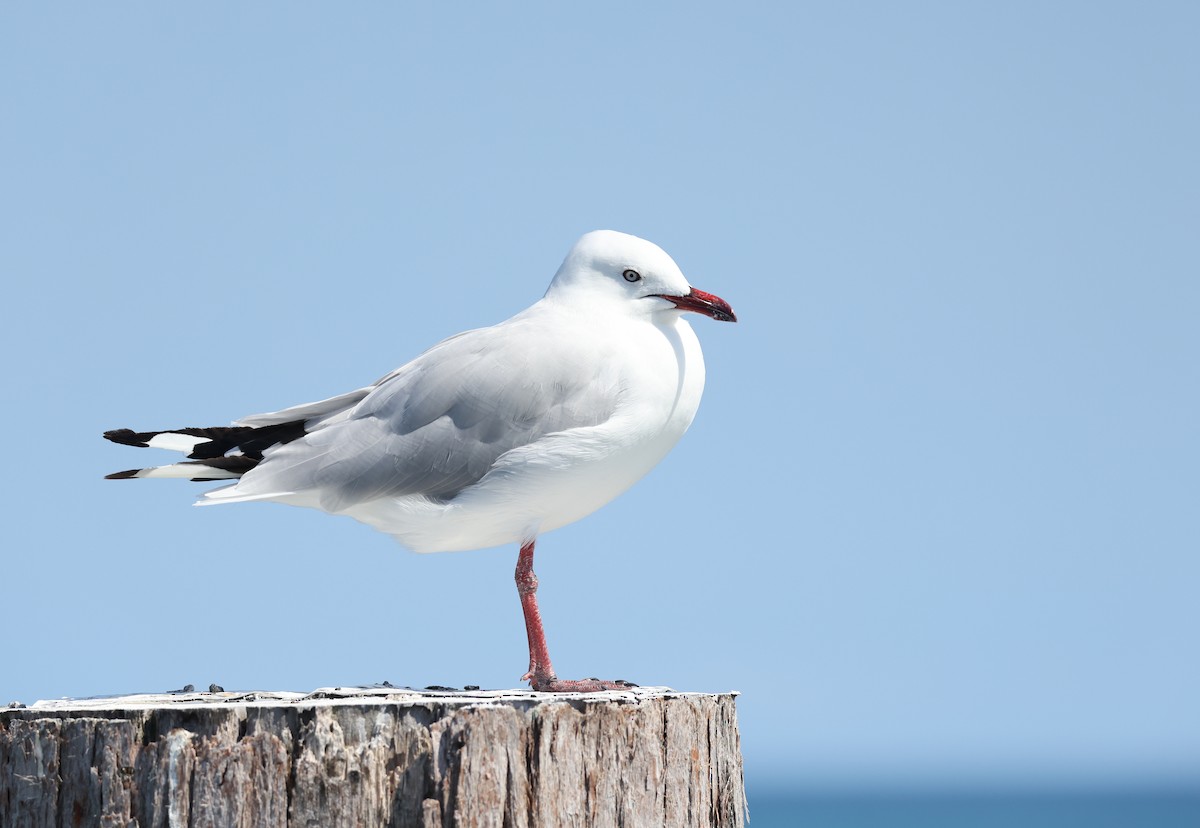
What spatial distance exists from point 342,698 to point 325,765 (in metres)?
0.82

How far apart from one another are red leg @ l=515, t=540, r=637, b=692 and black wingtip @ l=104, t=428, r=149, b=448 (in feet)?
6.86

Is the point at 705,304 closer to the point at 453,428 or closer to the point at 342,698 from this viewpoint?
the point at 453,428

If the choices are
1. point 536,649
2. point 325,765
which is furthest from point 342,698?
point 536,649

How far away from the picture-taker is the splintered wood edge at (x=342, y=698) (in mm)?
4285

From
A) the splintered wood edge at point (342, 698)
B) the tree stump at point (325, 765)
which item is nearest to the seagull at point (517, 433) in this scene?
the splintered wood edge at point (342, 698)

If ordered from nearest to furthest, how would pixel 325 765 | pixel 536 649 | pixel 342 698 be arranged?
pixel 325 765
pixel 342 698
pixel 536 649

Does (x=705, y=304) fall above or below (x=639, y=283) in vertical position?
below

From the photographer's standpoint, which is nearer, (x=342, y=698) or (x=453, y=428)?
(x=342, y=698)

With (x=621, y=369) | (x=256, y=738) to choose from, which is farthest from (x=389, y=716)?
(x=621, y=369)

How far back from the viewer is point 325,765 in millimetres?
4055

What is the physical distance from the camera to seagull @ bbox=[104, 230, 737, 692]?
5.73 metres

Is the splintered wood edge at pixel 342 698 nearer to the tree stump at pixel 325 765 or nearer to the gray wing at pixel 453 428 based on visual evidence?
the tree stump at pixel 325 765

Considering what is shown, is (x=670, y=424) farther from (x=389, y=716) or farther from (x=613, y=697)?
(x=389, y=716)

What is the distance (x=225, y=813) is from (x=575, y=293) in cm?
315
